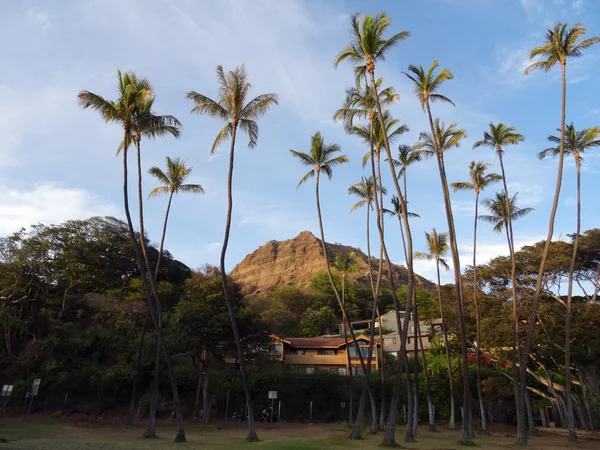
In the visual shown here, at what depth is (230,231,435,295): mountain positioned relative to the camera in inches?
5685

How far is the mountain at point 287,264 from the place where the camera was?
144 m

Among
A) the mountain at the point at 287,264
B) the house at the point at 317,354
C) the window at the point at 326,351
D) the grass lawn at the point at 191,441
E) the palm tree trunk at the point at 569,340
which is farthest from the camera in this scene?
the mountain at the point at 287,264

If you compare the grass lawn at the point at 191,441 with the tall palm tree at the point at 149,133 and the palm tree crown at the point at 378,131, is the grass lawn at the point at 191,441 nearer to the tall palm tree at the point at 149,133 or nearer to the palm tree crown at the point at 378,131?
the tall palm tree at the point at 149,133

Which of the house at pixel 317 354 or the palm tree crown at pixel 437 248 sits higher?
the palm tree crown at pixel 437 248

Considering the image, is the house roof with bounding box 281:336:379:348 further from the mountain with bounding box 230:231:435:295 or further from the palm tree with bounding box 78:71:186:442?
the mountain with bounding box 230:231:435:295

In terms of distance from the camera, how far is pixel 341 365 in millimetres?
44719

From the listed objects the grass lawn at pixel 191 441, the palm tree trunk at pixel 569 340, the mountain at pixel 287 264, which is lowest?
the grass lawn at pixel 191 441

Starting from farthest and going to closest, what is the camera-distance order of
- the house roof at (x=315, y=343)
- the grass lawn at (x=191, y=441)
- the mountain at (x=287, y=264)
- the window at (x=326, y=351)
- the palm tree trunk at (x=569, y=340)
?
1. the mountain at (x=287, y=264)
2. the window at (x=326, y=351)
3. the house roof at (x=315, y=343)
4. the palm tree trunk at (x=569, y=340)
5. the grass lawn at (x=191, y=441)

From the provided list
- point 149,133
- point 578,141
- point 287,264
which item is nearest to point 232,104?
point 149,133

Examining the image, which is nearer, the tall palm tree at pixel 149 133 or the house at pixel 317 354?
the tall palm tree at pixel 149 133

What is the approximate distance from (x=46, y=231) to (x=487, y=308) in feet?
126

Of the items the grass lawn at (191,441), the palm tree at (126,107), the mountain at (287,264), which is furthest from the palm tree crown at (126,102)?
the mountain at (287,264)

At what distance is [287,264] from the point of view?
15538cm

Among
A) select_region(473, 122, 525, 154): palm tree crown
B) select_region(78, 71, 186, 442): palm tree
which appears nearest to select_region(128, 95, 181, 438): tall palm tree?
select_region(78, 71, 186, 442): palm tree
